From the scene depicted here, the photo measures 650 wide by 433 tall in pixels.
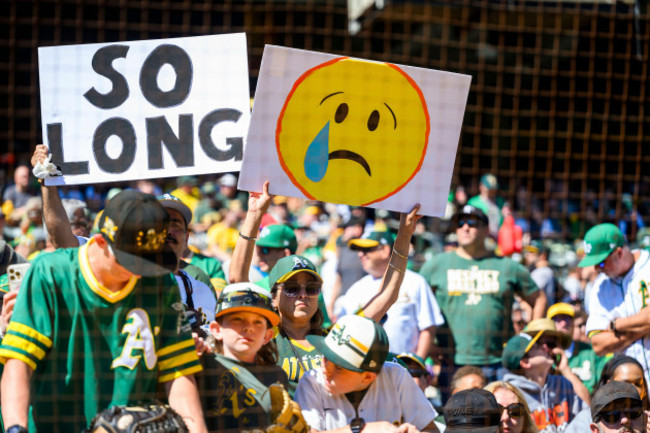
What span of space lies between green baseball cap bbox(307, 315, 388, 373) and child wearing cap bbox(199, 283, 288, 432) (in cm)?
20

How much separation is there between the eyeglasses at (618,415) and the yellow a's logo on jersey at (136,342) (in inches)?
82.8

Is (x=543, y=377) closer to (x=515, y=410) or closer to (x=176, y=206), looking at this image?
(x=515, y=410)

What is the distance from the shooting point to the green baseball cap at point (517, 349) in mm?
5009

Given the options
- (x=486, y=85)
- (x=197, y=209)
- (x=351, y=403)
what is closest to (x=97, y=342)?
(x=351, y=403)

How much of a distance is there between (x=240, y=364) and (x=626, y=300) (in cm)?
273

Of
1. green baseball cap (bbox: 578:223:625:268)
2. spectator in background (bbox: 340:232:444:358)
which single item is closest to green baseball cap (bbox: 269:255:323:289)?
spectator in background (bbox: 340:232:444:358)

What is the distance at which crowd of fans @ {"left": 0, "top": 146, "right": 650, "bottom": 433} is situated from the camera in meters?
3.26

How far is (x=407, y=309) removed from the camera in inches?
218

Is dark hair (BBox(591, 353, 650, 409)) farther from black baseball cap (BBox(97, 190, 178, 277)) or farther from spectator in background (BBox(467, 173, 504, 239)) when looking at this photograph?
spectator in background (BBox(467, 173, 504, 239))

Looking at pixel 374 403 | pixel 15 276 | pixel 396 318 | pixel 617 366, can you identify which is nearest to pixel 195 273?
pixel 15 276

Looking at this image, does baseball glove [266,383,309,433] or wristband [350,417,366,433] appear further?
wristband [350,417,366,433]

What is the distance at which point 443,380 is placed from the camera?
567cm

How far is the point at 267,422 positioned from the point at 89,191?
24.2ft

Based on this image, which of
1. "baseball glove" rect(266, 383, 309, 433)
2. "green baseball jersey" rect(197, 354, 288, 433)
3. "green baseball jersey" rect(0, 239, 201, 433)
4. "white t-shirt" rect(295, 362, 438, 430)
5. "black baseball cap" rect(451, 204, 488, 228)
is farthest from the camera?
"black baseball cap" rect(451, 204, 488, 228)
